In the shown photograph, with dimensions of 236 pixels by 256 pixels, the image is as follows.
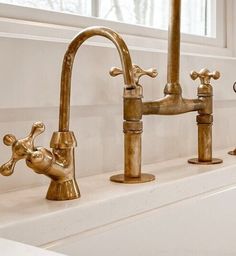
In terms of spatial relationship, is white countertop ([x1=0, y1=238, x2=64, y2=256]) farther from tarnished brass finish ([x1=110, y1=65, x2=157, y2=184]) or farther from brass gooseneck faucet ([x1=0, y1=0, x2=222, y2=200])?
tarnished brass finish ([x1=110, y1=65, x2=157, y2=184])

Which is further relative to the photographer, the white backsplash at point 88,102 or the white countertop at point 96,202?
the white backsplash at point 88,102

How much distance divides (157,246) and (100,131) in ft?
0.73

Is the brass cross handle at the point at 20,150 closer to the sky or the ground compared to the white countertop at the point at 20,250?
closer to the sky

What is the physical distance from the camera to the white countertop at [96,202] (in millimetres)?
532

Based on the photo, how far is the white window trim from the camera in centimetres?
74

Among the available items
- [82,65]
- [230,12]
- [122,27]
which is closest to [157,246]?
[82,65]

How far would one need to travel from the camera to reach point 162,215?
0.70 meters

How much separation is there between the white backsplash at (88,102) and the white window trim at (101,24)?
36 millimetres

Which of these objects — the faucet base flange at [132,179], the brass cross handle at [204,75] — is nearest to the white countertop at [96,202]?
the faucet base flange at [132,179]

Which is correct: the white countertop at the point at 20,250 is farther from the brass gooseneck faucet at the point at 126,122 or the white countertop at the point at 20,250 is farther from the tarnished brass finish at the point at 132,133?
the tarnished brass finish at the point at 132,133

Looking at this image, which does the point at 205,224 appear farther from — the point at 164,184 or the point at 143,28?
the point at 143,28

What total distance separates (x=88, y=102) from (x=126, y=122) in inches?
2.9

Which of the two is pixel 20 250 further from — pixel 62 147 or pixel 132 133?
pixel 132 133

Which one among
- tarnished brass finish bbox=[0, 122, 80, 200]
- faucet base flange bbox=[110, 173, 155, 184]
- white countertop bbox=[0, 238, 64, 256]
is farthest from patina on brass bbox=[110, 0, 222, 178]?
white countertop bbox=[0, 238, 64, 256]
